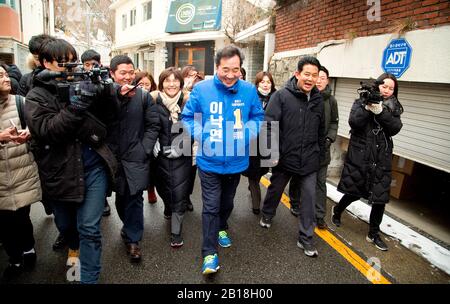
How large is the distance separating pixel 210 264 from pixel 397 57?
3855 millimetres

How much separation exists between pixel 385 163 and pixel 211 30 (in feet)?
47.9

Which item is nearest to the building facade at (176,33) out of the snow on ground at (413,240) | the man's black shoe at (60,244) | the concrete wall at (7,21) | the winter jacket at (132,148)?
the concrete wall at (7,21)

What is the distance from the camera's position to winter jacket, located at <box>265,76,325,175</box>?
345 cm

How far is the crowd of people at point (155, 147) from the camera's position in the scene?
96.5 inches

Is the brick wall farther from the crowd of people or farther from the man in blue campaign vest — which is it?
the man in blue campaign vest

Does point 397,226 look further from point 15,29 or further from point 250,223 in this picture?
point 15,29

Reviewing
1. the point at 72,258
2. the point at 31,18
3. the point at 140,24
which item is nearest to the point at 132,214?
the point at 72,258

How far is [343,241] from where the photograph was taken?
375 centimetres

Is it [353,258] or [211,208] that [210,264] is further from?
[353,258]

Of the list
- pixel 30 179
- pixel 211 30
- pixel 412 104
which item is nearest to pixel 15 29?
pixel 211 30

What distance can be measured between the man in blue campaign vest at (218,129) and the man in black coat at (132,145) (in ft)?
1.44

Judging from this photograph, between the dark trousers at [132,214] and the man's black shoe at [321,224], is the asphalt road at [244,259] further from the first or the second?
the dark trousers at [132,214]

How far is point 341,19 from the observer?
6.06 meters

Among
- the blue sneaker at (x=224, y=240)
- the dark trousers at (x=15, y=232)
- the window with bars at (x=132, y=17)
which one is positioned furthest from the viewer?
the window with bars at (x=132, y=17)
